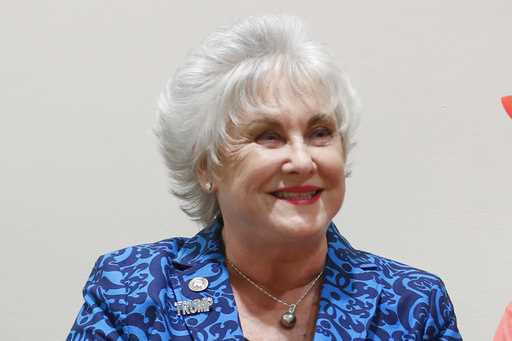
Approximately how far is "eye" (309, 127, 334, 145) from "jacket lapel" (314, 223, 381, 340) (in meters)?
0.24

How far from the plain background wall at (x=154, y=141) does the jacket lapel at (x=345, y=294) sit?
48cm

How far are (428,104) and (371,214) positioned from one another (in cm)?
31

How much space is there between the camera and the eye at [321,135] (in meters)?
1.41

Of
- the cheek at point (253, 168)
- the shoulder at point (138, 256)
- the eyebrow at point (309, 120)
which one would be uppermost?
the eyebrow at point (309, 120)

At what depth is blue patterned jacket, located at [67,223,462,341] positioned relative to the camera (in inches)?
55.4

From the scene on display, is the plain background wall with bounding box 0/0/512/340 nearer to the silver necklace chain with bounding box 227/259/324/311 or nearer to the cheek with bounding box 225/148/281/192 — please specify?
the silver necklace chain with bounding box 227/259/324/311

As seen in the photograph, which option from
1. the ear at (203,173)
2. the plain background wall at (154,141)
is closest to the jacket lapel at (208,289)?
the ear at (203,173)

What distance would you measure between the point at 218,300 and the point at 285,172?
27 cm

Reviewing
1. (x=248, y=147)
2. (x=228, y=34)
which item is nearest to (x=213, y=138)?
(x=248, y=147)

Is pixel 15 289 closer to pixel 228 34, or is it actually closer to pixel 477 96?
pixel 228 34

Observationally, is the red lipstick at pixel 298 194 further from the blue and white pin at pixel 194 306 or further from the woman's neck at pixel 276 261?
the blue and white pin at pixel 194 306

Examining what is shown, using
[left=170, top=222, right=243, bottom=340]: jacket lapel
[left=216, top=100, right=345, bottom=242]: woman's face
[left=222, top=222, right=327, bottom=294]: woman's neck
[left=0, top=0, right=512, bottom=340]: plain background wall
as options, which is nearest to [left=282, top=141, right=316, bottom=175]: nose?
[left=216, top=100, right=345, bottom=242]: woman's face

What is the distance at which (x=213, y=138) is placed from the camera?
1429 mm

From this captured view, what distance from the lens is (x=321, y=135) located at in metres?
1.42
